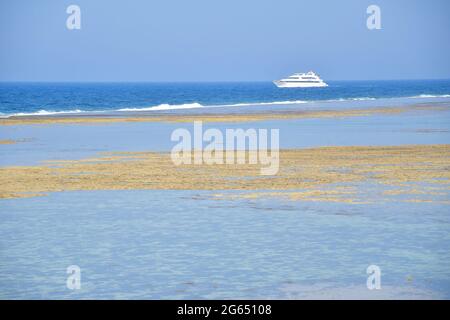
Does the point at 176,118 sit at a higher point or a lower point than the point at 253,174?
lower

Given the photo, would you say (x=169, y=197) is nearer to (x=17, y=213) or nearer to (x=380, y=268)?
(x=17, y=213)

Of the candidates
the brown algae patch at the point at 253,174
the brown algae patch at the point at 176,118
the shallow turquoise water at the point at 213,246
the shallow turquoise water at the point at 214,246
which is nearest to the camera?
the shallow turquoise water at the point at 214,246

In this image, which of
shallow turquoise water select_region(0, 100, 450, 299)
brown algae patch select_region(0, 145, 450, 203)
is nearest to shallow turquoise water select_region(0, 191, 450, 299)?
shallow turquoise water select_region(0, 100, 450, 299)

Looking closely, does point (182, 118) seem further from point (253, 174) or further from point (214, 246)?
point (214, 246)

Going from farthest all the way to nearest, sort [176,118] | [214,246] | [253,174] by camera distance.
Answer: [176,118] < [253,174] < [214,246]

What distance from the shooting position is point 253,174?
A: 2331 cm

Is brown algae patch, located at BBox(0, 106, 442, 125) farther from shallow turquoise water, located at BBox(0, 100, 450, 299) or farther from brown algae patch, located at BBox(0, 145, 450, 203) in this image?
shallow turquoise water, located at BBox(0, 100, 450, 299)

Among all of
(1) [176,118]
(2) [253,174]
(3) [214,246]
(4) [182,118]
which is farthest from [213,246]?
(1) [176,118]

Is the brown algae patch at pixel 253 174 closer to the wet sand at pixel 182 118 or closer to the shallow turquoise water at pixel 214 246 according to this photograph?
the shallow turquoise water at pixel 214 246

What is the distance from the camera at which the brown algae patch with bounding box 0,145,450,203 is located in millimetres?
20500

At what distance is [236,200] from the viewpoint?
61.2 ft

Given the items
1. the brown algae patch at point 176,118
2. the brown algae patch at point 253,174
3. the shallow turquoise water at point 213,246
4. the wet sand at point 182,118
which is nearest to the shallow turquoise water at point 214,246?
the shallow turquoise water at point 213,246

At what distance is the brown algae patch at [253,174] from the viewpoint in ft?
67.3
